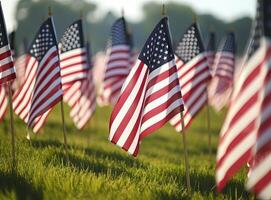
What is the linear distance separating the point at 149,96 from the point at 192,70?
3785 millimetres

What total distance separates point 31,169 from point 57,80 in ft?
5.92

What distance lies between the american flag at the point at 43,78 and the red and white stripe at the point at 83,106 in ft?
12.0

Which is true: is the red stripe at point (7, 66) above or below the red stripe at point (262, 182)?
above

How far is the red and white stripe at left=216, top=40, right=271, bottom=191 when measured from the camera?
6160 mm

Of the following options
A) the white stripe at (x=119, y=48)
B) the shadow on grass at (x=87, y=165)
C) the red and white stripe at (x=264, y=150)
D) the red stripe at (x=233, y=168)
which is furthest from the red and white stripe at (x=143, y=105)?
the white stripe at (x=119, y=48)

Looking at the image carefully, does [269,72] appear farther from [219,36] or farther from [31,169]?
[219,36]

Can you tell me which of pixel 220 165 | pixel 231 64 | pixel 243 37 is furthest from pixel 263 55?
pixel 243 37

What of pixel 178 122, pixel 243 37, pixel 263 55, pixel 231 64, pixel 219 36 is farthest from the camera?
pixel 219 36

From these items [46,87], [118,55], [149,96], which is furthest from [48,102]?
[118,55]

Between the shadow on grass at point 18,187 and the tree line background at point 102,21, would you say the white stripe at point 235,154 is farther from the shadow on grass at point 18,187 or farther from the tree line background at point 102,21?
the tree line background at point 102,21

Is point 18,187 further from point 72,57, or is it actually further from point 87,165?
point 72,57

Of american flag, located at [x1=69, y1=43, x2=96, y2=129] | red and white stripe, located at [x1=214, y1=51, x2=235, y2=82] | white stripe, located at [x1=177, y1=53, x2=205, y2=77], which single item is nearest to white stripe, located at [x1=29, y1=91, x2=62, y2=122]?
white stripe, located at [x1=177, y1=53, x2=205, y2=77]

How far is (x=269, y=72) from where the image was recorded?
19.3 ft

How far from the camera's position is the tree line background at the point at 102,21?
120m
